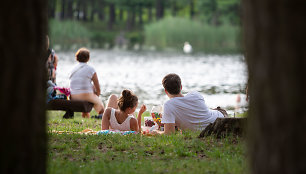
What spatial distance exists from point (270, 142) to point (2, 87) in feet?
5.57

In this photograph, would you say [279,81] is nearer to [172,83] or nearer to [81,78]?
[172,83]

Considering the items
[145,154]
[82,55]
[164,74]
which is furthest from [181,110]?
[164,74]

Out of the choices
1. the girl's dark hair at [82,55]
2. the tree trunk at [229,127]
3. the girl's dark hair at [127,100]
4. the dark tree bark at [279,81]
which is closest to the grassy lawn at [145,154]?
the tree trunk at [229,127]

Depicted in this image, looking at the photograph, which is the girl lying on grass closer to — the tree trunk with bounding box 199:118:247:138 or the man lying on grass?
the man lying on grass

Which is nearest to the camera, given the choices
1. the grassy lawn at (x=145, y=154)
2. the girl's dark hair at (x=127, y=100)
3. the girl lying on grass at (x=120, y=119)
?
the grassy lawn at (x=145, y=154)

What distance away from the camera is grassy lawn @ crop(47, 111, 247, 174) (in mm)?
4895

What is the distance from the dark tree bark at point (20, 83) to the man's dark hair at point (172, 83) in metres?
3.53

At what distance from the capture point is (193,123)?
7281mm

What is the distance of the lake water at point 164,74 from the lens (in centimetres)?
1596

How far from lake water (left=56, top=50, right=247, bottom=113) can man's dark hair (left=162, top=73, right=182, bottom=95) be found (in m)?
5.93

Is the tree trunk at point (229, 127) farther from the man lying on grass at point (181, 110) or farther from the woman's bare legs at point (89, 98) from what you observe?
the woman's bare legs at point (89, 98)

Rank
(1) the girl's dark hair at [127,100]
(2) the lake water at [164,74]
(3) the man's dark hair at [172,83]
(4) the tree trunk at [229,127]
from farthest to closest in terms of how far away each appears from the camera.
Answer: (2) the lake water at [164,74] → (1) the girl's dark hair at [127,100] → (3) the man's dark hair at [172,83] → (4) the tree trunk at [229,127]

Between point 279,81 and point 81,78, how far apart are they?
7.19 meters

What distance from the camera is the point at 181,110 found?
713 centimetres
